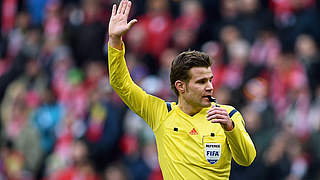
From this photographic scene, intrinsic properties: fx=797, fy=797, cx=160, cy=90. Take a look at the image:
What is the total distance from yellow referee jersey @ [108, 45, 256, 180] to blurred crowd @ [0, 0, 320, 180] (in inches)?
179

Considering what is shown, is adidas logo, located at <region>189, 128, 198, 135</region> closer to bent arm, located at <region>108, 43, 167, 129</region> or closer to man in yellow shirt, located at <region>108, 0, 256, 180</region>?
man in yellow shirt, located at <region>108, 0, 256, 180</region>

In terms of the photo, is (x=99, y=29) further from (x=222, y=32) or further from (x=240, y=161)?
(x=240, y=161)

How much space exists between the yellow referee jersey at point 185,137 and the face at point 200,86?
20cm

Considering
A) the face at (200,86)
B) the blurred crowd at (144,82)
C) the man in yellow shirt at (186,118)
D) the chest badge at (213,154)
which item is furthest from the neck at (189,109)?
the blurred crowd at (144,82)

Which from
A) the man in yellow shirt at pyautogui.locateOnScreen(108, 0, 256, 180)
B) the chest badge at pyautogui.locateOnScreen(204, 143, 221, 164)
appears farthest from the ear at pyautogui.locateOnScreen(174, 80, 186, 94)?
the chest badge at pyautogui.locateOnScreen(204, 143, 221, 164)

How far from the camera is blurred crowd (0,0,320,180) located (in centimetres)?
1155

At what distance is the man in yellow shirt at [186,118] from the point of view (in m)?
6.49

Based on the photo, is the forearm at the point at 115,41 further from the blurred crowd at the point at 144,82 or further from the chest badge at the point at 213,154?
the blurred crowd at the point at 144,82

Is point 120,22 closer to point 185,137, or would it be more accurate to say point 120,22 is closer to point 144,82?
point 185,137

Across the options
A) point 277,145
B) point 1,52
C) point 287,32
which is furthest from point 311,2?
point 1,52

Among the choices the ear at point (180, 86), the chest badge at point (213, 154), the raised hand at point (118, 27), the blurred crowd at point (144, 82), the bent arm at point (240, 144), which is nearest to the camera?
the bent arm at point (240, 144)

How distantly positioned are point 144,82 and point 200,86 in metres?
7.01

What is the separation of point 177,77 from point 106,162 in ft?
21.4

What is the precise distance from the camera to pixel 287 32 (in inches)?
519
